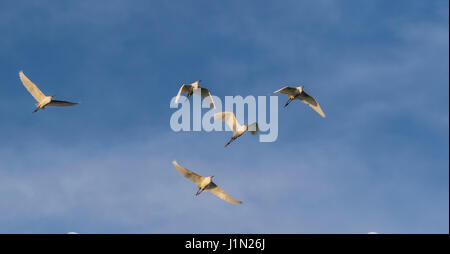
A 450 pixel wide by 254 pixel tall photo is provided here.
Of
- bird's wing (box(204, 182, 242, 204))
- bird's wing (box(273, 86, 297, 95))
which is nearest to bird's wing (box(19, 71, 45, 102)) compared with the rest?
bird's wing (box(204, 182, 242, 204))

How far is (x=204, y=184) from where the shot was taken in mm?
95438

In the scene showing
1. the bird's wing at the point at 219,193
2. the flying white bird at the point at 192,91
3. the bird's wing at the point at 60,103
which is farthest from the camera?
the bird's wing at the point at 60,103

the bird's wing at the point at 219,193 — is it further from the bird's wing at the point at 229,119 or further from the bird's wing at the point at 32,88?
the bird's wing at the point at 32,88

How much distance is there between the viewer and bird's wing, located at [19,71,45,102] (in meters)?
106

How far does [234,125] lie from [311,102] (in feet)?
75.4

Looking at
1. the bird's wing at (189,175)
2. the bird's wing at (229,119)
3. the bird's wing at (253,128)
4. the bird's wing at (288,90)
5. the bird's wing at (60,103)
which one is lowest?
the bird's wing at (189,175)

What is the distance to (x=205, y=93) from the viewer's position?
10856 centimetres

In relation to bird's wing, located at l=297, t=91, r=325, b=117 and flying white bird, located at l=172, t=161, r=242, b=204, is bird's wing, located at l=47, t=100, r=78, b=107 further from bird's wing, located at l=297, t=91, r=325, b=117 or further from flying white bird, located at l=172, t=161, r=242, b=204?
bird's wing, located at l=297, t=91, r=325, b=117

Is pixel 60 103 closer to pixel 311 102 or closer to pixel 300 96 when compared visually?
pixel 300 96

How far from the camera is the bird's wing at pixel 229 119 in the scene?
98.9 metres

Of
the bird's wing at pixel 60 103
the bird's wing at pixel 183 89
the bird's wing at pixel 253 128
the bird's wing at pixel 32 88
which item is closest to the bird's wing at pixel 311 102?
the bird's wing at pixel 253 128

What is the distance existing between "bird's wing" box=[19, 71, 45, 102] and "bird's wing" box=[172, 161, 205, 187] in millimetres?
34626

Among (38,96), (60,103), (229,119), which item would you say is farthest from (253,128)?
(38,96)
